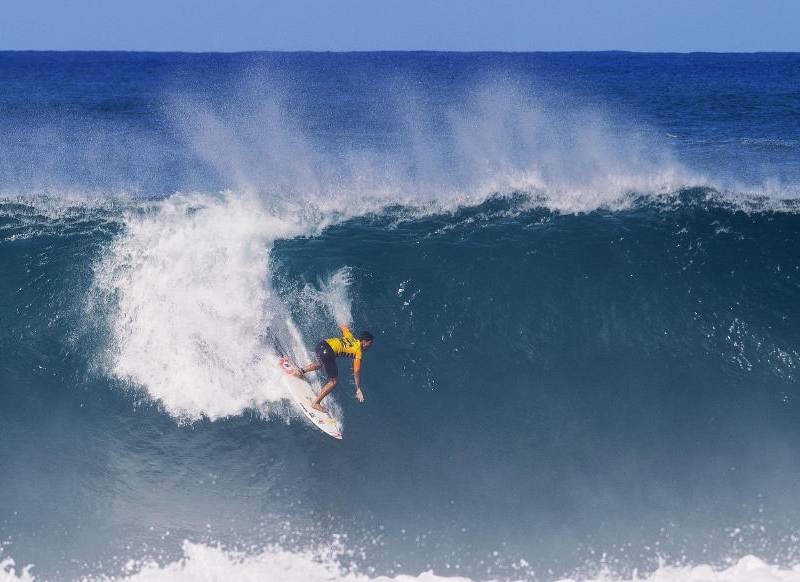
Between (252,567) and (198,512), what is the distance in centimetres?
107

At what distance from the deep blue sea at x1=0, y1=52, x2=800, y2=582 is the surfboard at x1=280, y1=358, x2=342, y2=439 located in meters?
0.17

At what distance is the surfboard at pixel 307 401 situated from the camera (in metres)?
9.07

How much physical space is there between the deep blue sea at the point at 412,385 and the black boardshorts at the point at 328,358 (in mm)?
639

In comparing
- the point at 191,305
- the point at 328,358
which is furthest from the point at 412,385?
the point at 191,305

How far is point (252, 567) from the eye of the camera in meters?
7.56

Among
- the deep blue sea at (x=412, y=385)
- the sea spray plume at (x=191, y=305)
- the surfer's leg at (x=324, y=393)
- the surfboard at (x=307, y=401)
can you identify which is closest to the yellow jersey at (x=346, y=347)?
the surfer's leg at (x=324, y=393)

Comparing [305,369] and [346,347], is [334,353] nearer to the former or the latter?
[346,347]

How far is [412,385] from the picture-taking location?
1009cm

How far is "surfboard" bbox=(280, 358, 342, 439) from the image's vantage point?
907 cm

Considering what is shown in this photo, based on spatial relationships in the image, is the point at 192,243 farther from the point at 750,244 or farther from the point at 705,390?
the point at 750,244

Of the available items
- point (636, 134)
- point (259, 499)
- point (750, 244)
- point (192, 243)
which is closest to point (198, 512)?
point (259, 499)

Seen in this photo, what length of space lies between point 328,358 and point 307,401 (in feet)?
1.95

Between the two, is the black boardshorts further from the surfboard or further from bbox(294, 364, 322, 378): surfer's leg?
the surfboard

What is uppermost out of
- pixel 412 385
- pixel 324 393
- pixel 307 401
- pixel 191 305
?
pixel 191 305
